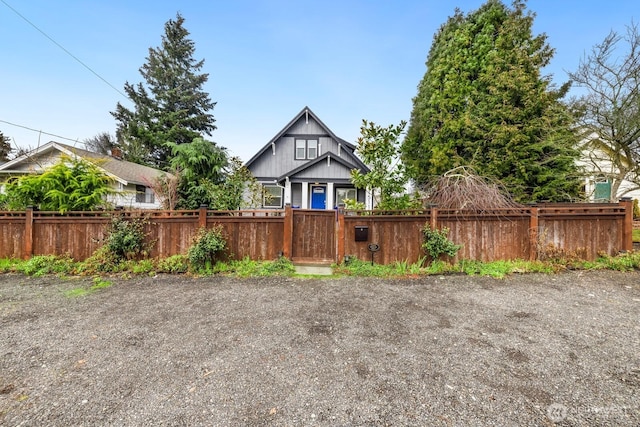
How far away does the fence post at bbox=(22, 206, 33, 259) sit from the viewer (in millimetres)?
6297

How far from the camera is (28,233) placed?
Result: 248 inches

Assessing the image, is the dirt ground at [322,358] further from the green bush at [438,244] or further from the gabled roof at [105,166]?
the gabled roof at [105,166]

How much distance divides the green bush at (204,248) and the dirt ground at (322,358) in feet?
3.91

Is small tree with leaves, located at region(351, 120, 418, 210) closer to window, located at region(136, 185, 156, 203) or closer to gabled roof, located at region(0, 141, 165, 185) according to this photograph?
gabled roof, located at region(0, 141, 165, 185)

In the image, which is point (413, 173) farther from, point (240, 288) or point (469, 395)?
point (469, 395)

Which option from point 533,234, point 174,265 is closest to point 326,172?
point 174,265

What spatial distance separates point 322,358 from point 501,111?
11.5 metres

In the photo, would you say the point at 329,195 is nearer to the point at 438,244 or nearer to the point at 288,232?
the point at 288,232

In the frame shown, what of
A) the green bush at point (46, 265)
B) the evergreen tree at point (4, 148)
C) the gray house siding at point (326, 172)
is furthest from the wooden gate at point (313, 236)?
the evergreen tree at point (4, 148)

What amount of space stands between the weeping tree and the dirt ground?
5.51 m

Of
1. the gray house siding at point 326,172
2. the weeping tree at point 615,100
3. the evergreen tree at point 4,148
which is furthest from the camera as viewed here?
the evergreen tree at point 4,148

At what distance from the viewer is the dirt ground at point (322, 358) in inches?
75.2

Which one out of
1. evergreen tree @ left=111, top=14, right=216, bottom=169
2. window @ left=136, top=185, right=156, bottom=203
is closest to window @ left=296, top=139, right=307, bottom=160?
window @ left=136, top=185, right=156, bottom=203

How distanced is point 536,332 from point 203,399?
3.69 m
